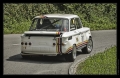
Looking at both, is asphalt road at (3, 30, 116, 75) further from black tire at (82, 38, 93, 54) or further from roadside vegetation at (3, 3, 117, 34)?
roadside vegetation at (3, 3, 117, 34)

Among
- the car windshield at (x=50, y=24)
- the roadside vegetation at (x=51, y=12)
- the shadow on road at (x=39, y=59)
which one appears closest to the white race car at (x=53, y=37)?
the car windshield at (x=50, y=24)

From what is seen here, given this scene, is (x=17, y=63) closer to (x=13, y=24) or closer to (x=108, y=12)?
(x=13, y=24)

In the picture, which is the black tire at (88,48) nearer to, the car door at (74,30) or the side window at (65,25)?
the car door at (74,30)

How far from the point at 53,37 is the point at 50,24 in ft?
4.01

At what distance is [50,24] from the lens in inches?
499

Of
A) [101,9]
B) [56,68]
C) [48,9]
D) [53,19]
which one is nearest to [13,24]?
[48,9]

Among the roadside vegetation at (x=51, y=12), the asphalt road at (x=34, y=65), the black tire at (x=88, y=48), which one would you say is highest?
the roadside vegetation at (x=51, y=12)

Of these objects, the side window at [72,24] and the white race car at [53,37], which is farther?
the side window at [72,24]

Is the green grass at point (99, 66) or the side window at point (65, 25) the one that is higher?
the side window at point (65, 25)

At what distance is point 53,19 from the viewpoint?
41.9 ft

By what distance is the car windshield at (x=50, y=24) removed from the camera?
12500 millimetres

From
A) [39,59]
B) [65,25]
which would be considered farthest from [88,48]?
[39,59]

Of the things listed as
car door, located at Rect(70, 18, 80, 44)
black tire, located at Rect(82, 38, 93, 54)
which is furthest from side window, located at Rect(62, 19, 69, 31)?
black tire, located at Rect(82, 38, 93, 54)

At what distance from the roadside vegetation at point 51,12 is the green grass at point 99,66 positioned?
45.6 feet
